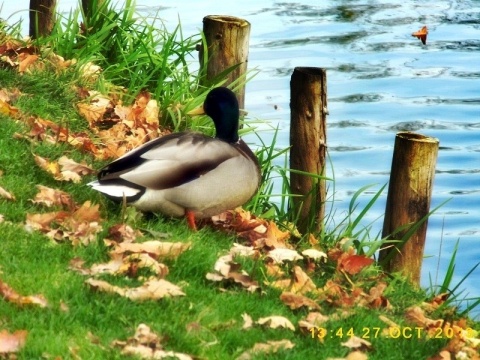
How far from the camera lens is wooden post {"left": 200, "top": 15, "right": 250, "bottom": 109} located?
8578 millimetres

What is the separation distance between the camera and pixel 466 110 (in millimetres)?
13875

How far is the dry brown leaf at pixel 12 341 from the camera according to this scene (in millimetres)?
4641

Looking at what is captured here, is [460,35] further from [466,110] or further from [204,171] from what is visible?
[204,171]

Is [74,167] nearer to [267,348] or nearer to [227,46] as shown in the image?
[227,46]

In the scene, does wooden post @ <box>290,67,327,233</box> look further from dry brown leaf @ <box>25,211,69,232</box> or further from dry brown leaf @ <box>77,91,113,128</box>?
dry brown leaf @ <box>25,211,69,232</box>

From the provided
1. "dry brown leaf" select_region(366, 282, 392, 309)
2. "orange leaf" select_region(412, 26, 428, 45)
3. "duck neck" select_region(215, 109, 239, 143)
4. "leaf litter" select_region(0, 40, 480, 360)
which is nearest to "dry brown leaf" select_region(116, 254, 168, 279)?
"leaf litter" select_region(0, 40, 480, 360)

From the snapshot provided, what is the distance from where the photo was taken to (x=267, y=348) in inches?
205

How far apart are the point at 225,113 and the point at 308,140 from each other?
0.84 metres

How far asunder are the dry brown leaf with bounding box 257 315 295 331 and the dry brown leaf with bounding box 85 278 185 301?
40cm

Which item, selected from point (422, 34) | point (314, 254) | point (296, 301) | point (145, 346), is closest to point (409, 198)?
point (314, 254)

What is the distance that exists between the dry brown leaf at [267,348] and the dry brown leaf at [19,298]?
882 mm

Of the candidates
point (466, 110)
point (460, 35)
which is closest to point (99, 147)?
point (466, 110)

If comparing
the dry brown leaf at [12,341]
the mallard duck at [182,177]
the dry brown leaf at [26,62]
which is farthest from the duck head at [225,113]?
the dry brown leaf at [12,341]

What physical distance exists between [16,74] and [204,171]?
238 centimetres
